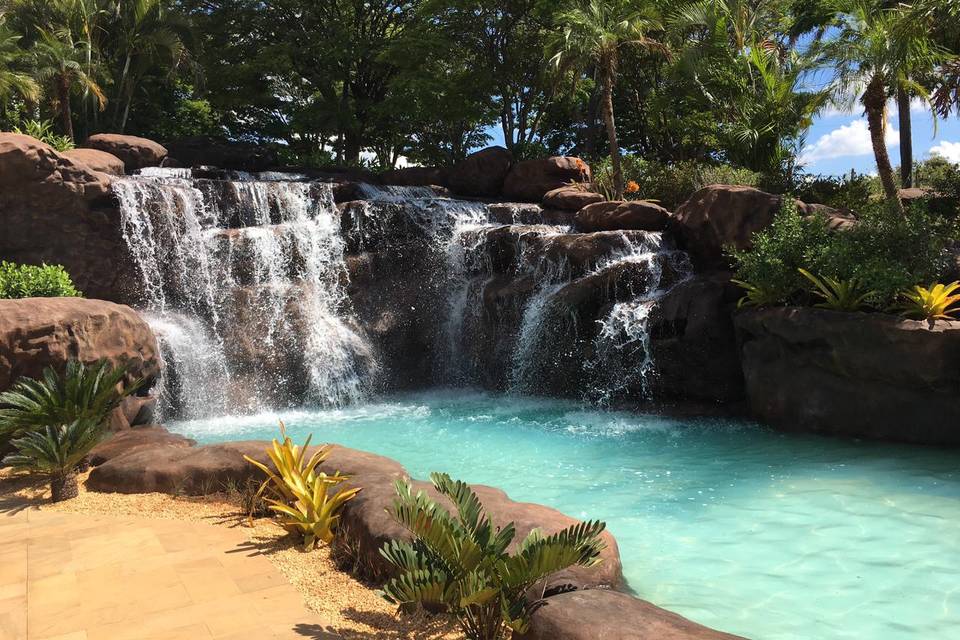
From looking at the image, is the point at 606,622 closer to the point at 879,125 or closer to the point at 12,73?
the point at 879,125

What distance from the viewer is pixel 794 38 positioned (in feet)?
90.1

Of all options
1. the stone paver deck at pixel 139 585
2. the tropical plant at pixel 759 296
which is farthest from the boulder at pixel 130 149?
the tropical plant at pixel 759 296

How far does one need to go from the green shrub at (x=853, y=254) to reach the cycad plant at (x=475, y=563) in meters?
8.86

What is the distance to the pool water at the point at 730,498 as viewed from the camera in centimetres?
551

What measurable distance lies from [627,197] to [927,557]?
16180mm

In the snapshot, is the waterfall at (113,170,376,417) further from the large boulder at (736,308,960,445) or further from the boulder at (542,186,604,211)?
the large boulder at (736,308,960,445)

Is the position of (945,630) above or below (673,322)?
below

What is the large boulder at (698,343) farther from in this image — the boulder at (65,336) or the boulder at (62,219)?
the boulder at (62,219)

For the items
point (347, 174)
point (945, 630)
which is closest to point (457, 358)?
point (347, 174)

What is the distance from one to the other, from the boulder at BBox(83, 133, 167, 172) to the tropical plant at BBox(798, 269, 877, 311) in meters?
18.5

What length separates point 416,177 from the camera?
81.5 feet

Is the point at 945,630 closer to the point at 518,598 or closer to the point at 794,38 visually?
the point at 518,598

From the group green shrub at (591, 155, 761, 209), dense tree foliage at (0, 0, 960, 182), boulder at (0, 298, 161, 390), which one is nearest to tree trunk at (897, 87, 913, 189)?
dense tree foliage at (0, 0, 960, 182)

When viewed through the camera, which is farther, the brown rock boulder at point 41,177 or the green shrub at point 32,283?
the brown rock boulder at point 41,177
